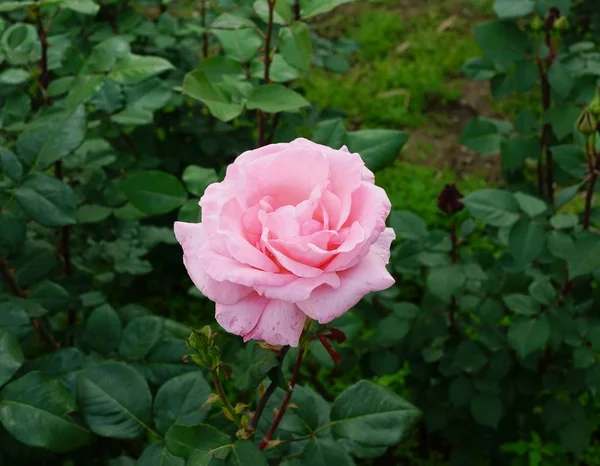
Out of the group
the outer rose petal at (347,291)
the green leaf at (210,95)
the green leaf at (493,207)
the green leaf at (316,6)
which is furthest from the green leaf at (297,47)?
the outer rose petal at (347,291)

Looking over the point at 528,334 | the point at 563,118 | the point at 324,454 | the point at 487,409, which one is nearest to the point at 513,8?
the point at 563,118

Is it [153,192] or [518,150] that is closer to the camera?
[153,192]

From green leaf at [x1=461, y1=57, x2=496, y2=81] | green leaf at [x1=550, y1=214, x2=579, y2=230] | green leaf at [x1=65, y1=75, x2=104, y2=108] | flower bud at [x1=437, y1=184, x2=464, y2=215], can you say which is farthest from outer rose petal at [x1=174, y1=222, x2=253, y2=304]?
green leaf at [x1=461, y1=57, x2=496, y2=81]

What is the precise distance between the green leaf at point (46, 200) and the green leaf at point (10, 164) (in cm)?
2

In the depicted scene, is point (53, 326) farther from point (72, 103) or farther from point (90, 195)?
point (72, 103)

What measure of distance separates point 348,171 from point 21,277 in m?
1.01

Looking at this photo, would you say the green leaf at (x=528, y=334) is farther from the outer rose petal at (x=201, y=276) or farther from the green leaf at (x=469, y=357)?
the outer rose petal at (x=201, y=276)

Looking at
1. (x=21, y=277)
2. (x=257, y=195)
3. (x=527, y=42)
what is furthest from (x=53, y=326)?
(x=527, y=42)

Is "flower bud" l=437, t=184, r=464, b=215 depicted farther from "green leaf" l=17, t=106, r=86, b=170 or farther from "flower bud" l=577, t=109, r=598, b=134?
"green leaf" l=17, t=106, r=86, b=170

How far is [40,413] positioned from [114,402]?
0.41 feet

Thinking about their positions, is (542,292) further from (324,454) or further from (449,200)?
(324,454)

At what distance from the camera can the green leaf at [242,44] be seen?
1.60 metres

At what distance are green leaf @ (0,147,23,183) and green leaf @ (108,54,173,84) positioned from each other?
0.32 m

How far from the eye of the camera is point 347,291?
877 millimetres
